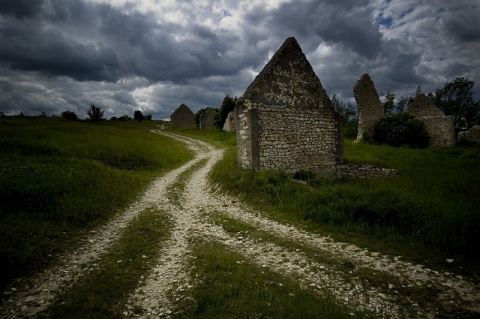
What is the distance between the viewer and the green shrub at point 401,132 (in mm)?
27672

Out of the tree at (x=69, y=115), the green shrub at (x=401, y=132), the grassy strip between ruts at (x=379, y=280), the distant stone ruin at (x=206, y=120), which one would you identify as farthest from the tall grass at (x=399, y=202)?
the tree at (x=69, y=115)

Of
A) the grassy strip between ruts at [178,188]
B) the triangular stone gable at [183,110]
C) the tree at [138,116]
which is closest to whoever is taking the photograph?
the grassy strip between ruts at [178,188]

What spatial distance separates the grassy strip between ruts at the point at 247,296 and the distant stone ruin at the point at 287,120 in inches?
313

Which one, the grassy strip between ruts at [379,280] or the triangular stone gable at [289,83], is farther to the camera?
the triangular stone gable at [289,83]

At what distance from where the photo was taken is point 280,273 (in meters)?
5.62

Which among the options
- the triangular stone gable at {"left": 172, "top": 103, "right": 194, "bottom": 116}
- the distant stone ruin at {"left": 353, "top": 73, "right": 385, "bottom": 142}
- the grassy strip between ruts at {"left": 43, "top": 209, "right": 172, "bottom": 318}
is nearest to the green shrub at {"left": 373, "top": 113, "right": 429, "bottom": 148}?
the distant stone ruin at {"left": 353, "top": 73, "right": 385, "bottom": 142}

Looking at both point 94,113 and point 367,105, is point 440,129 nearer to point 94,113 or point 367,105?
point 367,105

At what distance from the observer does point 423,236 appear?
7.00 meters

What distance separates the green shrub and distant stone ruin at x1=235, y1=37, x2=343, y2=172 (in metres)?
15.1

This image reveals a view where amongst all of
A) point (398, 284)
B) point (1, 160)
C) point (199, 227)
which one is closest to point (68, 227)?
point (199, 227)

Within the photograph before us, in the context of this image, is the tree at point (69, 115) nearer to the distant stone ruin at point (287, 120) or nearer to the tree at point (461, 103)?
the distant stone ruin at point (287, 120)

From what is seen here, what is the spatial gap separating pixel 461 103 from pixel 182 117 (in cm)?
6143

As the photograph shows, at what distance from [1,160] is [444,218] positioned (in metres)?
18.5

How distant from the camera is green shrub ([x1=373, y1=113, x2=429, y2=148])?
2767cm
